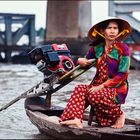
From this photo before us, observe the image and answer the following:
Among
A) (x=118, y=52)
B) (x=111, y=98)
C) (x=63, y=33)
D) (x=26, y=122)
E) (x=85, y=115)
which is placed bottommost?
(x=63, y=33)

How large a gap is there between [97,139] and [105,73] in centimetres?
81

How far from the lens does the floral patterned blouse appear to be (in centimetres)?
696

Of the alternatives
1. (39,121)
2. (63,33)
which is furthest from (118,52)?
(63,33)

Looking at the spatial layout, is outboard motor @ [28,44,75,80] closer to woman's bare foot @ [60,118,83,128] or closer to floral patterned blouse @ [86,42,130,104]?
floral patterned blouse @ [86,42,130,104]

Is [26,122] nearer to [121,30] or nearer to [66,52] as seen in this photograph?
[66,52]

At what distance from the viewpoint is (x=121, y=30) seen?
7273mm

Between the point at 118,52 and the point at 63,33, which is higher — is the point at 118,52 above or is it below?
above

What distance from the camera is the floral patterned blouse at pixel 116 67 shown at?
6.96 metres

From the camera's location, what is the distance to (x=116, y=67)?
7.02m

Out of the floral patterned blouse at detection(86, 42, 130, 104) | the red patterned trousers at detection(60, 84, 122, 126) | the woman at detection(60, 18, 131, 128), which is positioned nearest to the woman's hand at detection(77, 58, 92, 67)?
the woman at detection(60, 18, 131, 128)

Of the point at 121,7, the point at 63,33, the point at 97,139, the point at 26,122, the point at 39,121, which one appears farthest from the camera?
the point at 63,33

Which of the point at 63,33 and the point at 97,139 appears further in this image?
the point at 63,33

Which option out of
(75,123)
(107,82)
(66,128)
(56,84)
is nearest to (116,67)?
(107,82)

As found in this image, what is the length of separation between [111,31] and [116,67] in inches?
17.9
